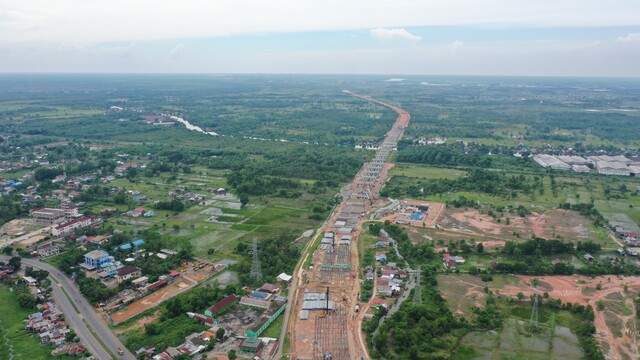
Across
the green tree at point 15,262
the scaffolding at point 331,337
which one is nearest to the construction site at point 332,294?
the scaffolding at point 331,337

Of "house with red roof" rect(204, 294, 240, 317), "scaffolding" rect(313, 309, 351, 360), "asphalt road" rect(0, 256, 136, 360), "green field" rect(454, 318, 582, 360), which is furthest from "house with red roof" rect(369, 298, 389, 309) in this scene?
"asphalt road" rect(0, 256, 136, 360)

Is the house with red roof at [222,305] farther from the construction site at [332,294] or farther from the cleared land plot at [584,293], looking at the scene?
the cleared land plot at [584,293]

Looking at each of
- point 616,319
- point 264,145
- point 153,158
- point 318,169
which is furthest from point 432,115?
point 616,319

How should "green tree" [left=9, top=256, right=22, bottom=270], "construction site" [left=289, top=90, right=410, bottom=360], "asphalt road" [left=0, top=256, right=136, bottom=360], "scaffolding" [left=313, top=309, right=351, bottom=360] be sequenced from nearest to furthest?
"scaffolding" [left=313, top=309, right=351, bottom=360], "asphalt road" [left=0, top=256, right=136, bottom=360], "construction site" [left=289, top=90, right=410, bottom=360], "green tree" [left=9, top=256, right=22, bottom=270]

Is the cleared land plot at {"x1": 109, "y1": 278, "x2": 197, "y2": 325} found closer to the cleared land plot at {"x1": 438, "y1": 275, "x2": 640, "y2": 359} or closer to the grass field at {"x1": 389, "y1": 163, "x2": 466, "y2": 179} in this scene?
the cleared land plot at {"x1": 438, "y1": 275, "x2": 640, "y2": 359}

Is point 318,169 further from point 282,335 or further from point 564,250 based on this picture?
point 282,335

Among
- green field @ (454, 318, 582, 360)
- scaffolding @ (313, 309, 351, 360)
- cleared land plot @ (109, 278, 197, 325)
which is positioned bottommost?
green field @ (454, 318, 582, 360)
